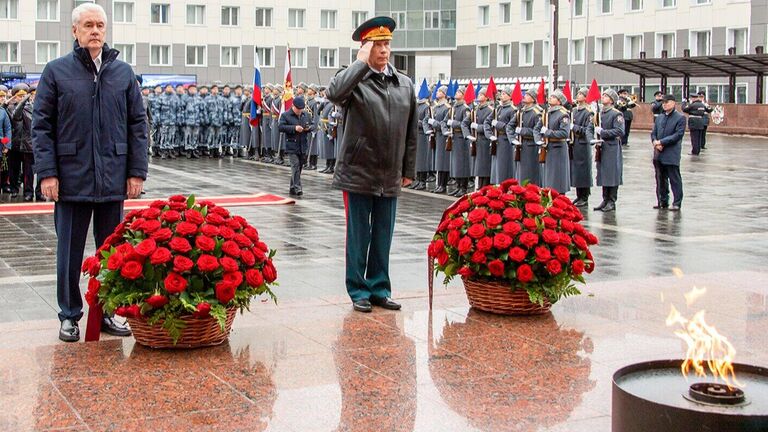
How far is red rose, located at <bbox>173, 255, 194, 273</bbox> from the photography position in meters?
6.25

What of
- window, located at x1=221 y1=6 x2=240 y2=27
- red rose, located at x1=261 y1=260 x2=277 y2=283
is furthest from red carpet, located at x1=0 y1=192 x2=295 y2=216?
window, located at x1=221 y1=6 x2=240 y2=27

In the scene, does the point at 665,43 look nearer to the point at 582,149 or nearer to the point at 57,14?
the point at 57,14

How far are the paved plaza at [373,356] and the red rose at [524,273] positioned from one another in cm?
33

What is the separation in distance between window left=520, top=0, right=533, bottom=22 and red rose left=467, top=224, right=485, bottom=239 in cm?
6124

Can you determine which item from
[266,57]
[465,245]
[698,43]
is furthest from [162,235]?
[266,57]

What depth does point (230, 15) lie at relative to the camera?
233 feet

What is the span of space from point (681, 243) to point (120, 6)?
198 feet

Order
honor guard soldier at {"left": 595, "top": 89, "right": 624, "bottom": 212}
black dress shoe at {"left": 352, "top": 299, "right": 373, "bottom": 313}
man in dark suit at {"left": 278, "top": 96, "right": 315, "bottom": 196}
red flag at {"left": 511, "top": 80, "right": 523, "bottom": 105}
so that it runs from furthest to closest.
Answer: red flag at {"left": 511, "top": 80, "right": 523, "bottom": 105} → man in dark suit at {"left": 278, "top": 96, "right": 315, "bottom": 196} → honor guard soldier at {"left": 595, "top": 89, "right": 624, "bottom": 212} → black dress shoe at {"left": 352, "top": 299, "right": 373, "bottom": 313}

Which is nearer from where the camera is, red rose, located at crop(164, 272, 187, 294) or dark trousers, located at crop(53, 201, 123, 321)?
red rose, located at crop(164, 272, 187, 294)

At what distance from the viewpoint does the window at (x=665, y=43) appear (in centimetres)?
5803

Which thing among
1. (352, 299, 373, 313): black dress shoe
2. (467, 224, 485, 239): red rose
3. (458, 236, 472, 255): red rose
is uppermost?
(467, 224, 485, 239): red rose

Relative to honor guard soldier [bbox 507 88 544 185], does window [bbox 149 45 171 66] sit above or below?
above

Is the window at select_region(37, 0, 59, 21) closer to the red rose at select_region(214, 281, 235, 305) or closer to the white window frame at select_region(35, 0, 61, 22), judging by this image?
the white window frame at select_region(35, 0, 61, 22)

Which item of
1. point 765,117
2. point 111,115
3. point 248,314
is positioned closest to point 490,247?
point 248,314
